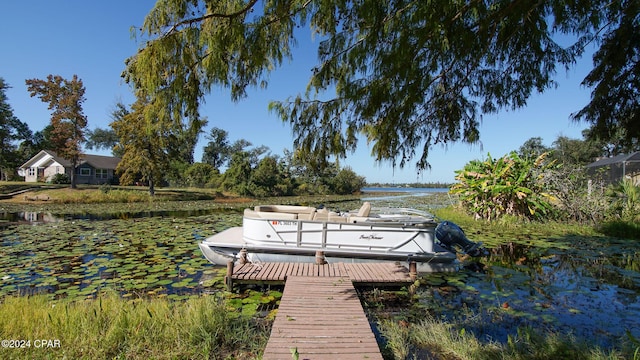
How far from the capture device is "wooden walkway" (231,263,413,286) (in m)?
6.35

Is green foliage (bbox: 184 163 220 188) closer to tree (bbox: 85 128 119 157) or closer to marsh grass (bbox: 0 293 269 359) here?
tree (bbox: 85 128 119 157)

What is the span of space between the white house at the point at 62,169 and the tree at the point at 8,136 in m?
1.69

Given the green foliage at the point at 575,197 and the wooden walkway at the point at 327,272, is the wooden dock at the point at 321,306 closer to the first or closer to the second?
the wooden walkway at the point at 327,272

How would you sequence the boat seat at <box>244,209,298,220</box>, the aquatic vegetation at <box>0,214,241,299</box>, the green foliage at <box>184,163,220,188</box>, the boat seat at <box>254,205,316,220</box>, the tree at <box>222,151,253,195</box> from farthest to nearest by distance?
1. the green foliage at <box>184,163,220,188</box>
2. the tree at <box>222,151,253,195</box>
3. the boat seat at <box>254,205,316,220</box>
4. the boat seat at <box>244,209,298,220</box>
5. the aquatic vegetation at <box>0,214,241,299</box>

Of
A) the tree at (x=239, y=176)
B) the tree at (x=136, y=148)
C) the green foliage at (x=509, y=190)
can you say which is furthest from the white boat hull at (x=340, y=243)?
the tree at (x=239, y=176)

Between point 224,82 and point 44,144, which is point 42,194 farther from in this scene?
point 224,82

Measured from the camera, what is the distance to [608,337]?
4.56 m

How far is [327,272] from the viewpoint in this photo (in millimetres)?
6785

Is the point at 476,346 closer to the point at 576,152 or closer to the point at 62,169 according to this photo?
the point at 62,169

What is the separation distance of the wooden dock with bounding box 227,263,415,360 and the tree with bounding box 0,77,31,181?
45.6 meters

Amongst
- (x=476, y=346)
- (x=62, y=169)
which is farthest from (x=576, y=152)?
(x=62, y=169)

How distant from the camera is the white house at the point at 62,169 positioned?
4312cm

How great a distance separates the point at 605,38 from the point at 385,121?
361cm

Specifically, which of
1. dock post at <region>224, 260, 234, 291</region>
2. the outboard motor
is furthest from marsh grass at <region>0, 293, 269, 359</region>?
the outboard motor
